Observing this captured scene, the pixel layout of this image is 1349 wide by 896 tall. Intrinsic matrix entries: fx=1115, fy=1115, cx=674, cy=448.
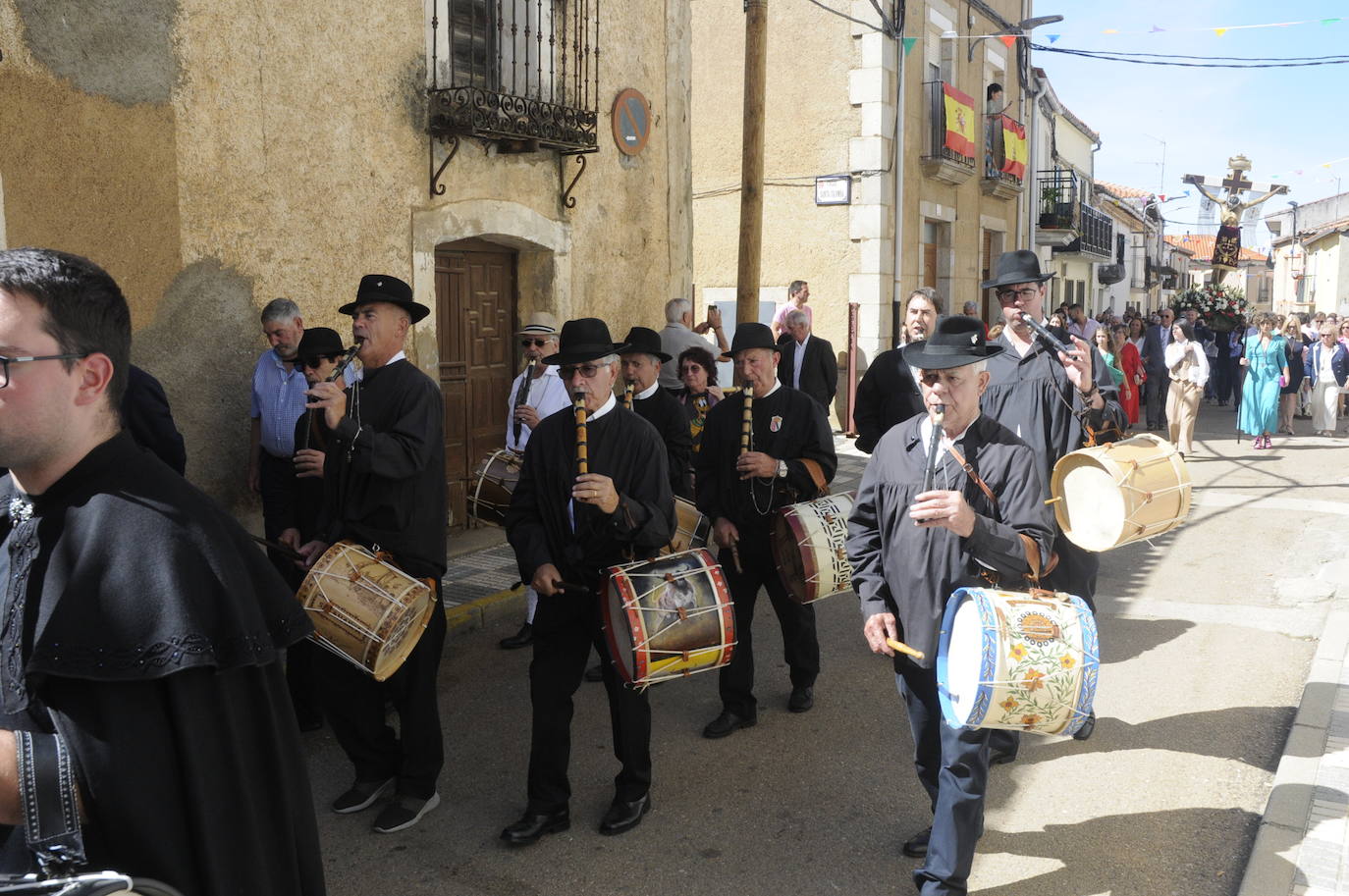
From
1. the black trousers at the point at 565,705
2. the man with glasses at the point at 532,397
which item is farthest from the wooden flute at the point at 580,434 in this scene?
the man with glasses at the point at 532,397

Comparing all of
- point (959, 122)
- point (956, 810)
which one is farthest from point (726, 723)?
point (959, 122)

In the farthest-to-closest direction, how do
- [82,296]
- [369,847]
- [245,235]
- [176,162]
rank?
[245,235] → [176,162] → [369,847] → [82,296]

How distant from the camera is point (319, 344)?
18.5 feet

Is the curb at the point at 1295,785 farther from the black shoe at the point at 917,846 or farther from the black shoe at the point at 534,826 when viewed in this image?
the black shoe at the point at 534,826

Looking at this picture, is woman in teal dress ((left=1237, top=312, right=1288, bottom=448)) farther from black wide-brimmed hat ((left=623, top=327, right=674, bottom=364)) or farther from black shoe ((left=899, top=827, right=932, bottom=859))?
black shoe ((left=899, top=827, right=932, bottom=859))

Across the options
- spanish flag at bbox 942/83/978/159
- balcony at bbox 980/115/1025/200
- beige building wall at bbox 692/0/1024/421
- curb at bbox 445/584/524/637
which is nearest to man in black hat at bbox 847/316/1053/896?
curb at bbox 445/584/524/637

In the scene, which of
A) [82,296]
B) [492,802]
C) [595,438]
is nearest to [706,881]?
[492,802]

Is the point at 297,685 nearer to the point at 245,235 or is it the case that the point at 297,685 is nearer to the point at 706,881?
the point at 706,881

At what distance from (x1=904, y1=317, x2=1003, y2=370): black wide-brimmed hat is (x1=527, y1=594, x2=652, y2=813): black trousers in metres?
1.57

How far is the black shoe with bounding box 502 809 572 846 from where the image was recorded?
13.6 ft

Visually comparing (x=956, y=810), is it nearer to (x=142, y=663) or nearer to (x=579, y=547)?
(x=579, y=547)

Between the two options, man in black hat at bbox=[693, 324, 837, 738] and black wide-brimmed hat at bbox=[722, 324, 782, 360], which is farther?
black wide-brimmed hat at bbox=[722, 324, 782, 360]

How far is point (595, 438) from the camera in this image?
4391 millimetres

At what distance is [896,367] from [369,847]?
3.88 metres
